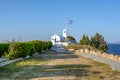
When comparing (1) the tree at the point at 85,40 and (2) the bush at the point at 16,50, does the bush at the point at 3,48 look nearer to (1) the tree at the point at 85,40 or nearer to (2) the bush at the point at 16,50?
(2) the bush at the point at 16,50

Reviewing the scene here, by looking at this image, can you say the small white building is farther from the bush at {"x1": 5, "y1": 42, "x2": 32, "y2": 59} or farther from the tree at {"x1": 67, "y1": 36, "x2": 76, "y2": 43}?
the bush at {"x1": 5, "y1": 42, "x2": 32, "y2": 59}

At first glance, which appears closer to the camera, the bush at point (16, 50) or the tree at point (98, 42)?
the bush at point (16, 50)

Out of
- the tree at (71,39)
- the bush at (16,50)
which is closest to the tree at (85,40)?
the tree at (71,39)

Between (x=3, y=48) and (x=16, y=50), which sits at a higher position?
(x=3, y=48)

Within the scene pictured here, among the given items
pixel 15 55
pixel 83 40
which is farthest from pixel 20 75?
pixel 83 40

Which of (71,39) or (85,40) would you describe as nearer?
(85,40)

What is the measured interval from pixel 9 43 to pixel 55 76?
48.2ft

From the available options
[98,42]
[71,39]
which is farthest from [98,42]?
[71,39]

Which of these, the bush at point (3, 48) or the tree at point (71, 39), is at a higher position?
the tree at point (71, 39)

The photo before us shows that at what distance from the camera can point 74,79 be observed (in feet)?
44.9

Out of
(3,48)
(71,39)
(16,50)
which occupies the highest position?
(71,39)

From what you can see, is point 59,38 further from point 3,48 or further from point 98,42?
point 3,48

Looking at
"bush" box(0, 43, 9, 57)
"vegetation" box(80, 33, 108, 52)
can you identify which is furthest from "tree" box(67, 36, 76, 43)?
"bush" box(0, 43, 9, 57)

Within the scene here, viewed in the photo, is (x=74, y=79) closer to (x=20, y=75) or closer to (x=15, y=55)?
(x=20, y=75)
